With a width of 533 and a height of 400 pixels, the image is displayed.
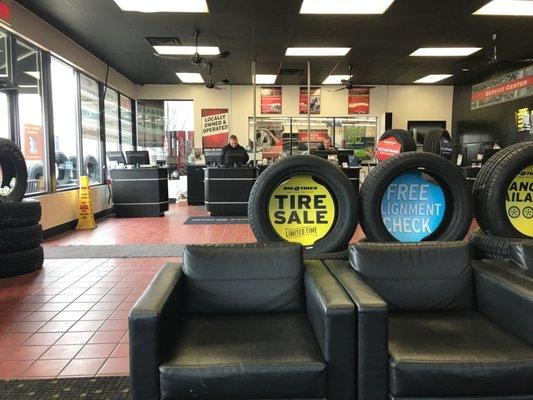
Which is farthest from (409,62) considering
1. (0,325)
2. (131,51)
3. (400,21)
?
(0,325)

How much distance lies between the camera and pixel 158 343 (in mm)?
1601

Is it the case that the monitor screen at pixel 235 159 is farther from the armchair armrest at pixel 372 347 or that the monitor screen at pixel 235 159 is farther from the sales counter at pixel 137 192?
the armchair armrest at pixel 372 347

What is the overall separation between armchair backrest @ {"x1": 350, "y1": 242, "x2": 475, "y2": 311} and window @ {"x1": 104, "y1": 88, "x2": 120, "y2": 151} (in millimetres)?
8505

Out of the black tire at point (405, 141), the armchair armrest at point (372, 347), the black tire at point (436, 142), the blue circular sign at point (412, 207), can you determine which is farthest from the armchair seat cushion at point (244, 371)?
the black tire at point (436, 142)

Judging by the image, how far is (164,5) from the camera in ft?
19.4

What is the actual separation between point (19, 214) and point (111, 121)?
6.01 m

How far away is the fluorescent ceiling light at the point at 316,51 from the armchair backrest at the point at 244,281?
672 centimetres

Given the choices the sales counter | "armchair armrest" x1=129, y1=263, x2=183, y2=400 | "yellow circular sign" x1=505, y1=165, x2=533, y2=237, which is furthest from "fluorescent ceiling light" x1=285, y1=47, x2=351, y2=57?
"armchair armrest" x1=129, y1=263, x2=183, y2=400

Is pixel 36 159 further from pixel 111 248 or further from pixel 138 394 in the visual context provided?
pixel 138 394

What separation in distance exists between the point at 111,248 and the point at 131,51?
15.0 ft

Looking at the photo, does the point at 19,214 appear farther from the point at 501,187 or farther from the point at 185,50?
the point at 185,50

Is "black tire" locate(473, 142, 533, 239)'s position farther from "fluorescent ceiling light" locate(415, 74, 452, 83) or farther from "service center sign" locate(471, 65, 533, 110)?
"fluorescent ceiling light" locate(415, 74, 452, 83)

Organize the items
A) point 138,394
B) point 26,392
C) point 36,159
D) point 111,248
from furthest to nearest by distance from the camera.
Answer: point 36,159 → point 111,248 → point 26,392 → point 138,394

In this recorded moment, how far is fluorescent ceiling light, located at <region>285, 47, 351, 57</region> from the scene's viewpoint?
802cm
